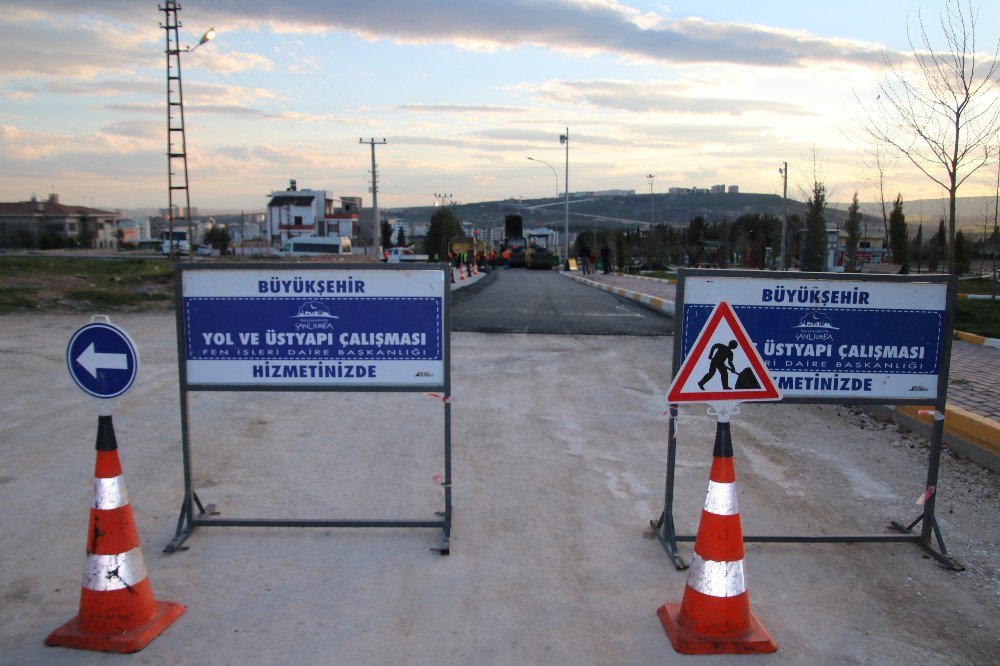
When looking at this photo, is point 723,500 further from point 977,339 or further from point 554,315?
point 554,315

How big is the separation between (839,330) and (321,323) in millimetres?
3171

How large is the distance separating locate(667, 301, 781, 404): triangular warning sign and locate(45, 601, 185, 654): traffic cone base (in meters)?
2.76

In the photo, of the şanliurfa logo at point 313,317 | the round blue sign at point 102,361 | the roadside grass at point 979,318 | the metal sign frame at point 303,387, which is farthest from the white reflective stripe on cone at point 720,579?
the roadside grass at point 979,318

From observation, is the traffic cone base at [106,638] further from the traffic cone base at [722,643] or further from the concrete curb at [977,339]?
the concrete curb at [977,339]

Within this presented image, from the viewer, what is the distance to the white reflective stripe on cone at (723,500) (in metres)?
3.48

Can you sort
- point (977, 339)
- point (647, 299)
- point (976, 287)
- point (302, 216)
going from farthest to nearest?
point (302, 216) → point (976, 287) → point (647, 299) → point (977, 339)

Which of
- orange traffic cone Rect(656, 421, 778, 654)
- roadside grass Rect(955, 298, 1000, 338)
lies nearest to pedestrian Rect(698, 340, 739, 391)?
orange traffic cone Rect(656, 421, 778, 654)

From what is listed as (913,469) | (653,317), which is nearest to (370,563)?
(913,469)

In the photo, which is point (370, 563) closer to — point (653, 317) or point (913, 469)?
point (913, 469)

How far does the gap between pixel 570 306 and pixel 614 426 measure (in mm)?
11386

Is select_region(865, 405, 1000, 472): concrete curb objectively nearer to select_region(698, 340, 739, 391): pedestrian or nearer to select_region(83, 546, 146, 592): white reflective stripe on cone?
select_region(698, 340, 739, 391): pedestrian

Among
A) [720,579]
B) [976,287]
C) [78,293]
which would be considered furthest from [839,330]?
[976,287]

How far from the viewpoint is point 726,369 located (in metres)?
3.76

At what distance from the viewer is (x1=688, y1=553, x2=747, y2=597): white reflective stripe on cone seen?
3.40 m
